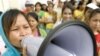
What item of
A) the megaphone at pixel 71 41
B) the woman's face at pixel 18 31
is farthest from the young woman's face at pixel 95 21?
the megaphone at pixel 71 41

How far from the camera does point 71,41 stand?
2.29 ft

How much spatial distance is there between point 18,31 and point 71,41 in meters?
0.26

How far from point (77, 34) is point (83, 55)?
75 mm

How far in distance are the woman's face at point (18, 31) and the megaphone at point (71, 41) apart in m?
0.20

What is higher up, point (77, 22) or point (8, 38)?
point (77, 22)

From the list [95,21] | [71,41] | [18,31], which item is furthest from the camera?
[95,21]

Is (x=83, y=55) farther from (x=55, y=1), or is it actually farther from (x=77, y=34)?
(x=55, y=1)

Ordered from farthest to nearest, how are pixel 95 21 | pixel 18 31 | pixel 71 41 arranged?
pixel 95 21 < pixel 18 31 < pixel 71 41

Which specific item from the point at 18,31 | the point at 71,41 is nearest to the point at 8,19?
the point at 18,31

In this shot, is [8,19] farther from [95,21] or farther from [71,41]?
[95,21]

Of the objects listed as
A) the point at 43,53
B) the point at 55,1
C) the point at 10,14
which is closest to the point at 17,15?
the point at 10,14

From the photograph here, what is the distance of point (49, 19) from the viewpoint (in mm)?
3184

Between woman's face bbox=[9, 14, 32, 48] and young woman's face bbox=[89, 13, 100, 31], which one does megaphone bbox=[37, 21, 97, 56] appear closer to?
woman's face bbox=[9, 14, 32, 48]

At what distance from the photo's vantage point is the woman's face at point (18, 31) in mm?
868
